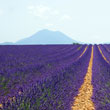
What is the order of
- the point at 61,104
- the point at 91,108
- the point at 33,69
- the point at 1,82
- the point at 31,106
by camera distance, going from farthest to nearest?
the point at 33,69
the point at 1,82
the point at 91,108
the point at 61,104
the point at 31,106

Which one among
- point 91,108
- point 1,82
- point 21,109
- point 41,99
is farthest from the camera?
point 1,82

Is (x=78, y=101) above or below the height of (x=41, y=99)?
below

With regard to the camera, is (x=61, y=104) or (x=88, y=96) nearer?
(x=61, y=104)

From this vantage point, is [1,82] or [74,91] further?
[1,82]

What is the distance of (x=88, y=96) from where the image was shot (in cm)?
795

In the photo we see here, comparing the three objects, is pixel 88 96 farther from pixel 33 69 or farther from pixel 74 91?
pixel 33 69

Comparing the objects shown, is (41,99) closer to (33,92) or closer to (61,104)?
(33,92)

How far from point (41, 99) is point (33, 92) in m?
0.42

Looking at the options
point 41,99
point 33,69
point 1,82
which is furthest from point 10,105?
point 33,69

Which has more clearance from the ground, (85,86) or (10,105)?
(10,105)

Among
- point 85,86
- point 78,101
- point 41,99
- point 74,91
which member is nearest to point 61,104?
point 41,99

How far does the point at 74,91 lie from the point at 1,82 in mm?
3438

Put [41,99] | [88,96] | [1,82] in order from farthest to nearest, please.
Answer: [1,82] < [88,96] < [41,99]

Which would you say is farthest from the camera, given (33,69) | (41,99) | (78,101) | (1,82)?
(33,69)
